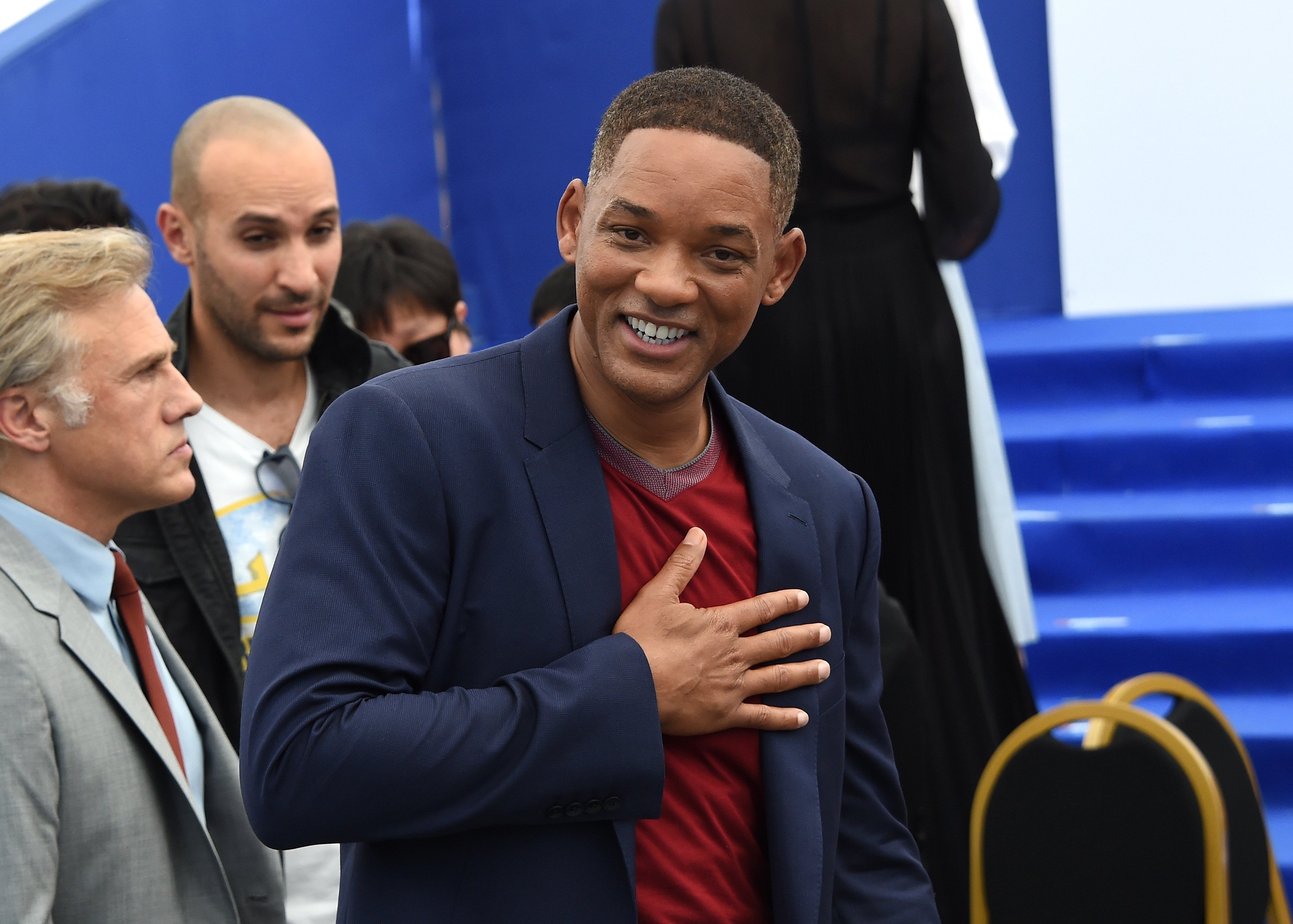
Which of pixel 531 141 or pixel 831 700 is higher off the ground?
pixel 531 141

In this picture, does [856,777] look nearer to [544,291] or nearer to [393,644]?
[393,644]

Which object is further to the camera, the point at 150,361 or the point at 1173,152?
the point at 1173,152

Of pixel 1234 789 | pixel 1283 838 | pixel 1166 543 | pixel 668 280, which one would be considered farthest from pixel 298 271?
pixel 1166 543

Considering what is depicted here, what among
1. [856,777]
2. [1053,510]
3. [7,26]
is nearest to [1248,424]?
[1053,510]

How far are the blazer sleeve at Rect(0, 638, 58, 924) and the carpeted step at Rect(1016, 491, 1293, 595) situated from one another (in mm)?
4032

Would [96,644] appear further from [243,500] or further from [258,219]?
[258,219]

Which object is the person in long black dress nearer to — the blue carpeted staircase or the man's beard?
the man's beard

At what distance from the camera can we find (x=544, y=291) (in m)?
3.70

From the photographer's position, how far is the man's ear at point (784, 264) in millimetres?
1674

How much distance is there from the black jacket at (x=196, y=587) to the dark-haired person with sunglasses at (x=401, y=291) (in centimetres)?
126

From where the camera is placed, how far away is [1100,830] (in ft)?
8.14

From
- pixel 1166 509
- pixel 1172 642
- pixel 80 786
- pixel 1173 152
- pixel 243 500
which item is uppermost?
pixel 1173 152

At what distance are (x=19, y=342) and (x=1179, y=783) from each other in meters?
2.00

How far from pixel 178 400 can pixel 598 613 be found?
0.94 meters
